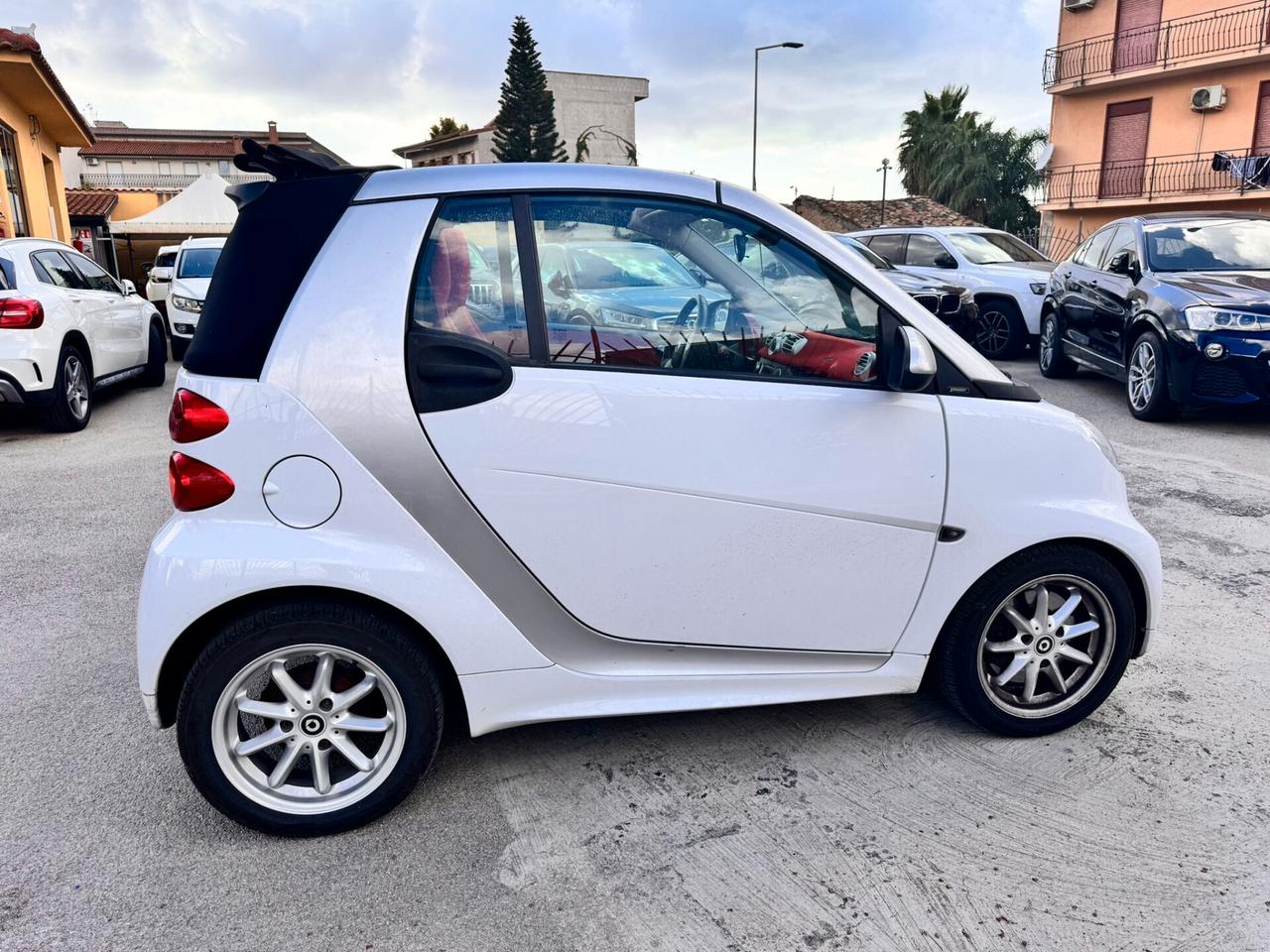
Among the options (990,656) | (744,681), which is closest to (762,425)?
(744,681)

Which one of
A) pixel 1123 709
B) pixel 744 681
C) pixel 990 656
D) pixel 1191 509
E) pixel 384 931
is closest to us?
pixel 384 931

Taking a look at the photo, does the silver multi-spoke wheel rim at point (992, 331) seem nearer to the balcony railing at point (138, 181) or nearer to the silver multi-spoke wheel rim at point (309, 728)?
the silver multi-spoke wheel rim at point (309, 728)

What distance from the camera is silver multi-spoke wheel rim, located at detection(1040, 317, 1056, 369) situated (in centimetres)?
1022

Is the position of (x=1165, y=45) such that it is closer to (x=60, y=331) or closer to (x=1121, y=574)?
(x=60, y=331)

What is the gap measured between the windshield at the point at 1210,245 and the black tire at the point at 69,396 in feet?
30.0

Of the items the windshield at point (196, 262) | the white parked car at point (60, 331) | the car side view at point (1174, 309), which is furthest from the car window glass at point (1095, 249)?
the windshield at point (196, 262)

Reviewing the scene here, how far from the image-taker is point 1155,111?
1070 inches

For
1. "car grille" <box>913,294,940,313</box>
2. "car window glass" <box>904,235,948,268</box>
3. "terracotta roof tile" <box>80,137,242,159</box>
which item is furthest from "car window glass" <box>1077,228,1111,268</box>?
"terracotta roof tile" <box>80,137,242,159</box>

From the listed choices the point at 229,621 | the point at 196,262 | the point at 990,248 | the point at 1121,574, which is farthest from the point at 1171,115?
the point at 229,621

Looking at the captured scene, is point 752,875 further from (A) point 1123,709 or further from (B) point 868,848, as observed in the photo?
(A) point 1123,709

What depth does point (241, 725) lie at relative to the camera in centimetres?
258

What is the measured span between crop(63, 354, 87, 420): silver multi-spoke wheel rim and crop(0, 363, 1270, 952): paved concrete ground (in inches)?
197

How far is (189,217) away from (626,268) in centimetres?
2639

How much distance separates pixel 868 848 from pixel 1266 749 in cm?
144
